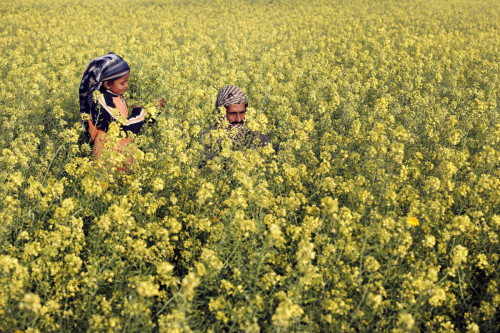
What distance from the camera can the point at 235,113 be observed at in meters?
5.52

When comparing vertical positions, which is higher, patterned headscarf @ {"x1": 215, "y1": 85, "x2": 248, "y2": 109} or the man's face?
patterned headscarf @ {"x1": 215, "y1": 85, "x2": 248, "y2": 109}

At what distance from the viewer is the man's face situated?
17.9 ft

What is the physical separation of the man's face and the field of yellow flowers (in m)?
0.30

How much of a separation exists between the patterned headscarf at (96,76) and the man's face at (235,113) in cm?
160

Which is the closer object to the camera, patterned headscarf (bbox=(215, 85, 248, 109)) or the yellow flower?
the yellow flower

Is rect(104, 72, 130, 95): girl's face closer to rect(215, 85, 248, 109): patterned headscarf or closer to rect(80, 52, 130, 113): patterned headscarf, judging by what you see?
rect(80, 52, 130, 113): patterned headscarf

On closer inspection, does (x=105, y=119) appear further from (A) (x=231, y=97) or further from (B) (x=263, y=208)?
(B) (x=263, y=208)

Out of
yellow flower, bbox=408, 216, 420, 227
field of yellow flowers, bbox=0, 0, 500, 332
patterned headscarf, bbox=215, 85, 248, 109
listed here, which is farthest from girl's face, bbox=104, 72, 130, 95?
yellow flower, bbox=408, 216, 420, 227

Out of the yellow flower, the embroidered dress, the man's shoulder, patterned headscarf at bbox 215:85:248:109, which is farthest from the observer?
patterned headscarf at bbox 215:85:248:109

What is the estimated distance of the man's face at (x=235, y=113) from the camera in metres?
5.47

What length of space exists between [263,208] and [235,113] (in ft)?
6.49

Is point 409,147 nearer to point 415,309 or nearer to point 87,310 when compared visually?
point 415,309

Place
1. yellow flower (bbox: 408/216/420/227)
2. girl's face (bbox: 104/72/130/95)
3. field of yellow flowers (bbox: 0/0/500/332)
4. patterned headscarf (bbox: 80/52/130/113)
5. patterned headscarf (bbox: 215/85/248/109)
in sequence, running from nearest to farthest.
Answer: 1. field of yellow flowers (bbox: 0/0/500/332)
2. yellow flower (bbox: 408/216/420/227)
3. patterned headscarf (bbox: 80/52/130/113)
4. girl's face (bbox: 104/72/130/95)
5. patterned headscarf (bbox: 215/85/248/109)

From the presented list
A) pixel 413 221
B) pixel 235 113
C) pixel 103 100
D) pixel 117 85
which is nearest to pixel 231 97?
pixel 235 113
